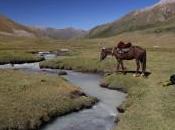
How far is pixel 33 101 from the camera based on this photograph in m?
28.7

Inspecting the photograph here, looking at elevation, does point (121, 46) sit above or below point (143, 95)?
above

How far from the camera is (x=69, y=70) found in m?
57.6

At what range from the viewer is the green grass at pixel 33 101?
80.9ft

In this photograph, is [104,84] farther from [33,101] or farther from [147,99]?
[33,101]

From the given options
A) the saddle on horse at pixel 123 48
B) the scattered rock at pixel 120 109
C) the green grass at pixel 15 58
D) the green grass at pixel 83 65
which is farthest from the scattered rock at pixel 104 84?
the green grass at pixel 15 58

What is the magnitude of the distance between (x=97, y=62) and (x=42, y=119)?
103 ft

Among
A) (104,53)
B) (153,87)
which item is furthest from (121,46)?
(153,87)

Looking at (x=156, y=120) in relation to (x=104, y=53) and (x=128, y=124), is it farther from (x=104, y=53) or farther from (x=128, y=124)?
(x=104, y=53)

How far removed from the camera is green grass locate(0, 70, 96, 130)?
24656 millimetres

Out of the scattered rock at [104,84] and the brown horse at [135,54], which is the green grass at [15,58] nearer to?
the brown horse at [135,54]

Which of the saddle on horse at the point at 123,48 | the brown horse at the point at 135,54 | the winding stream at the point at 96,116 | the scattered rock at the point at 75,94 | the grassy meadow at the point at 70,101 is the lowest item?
the winding stream at the point at 96,116

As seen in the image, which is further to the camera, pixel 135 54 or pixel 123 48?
pixel 123 48

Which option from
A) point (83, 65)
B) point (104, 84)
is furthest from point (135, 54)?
point (83, 65)

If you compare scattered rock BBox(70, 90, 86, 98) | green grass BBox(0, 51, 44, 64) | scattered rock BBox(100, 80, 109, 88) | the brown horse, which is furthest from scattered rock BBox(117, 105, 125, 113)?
green grass BBox(0, 51, 44, 64)
